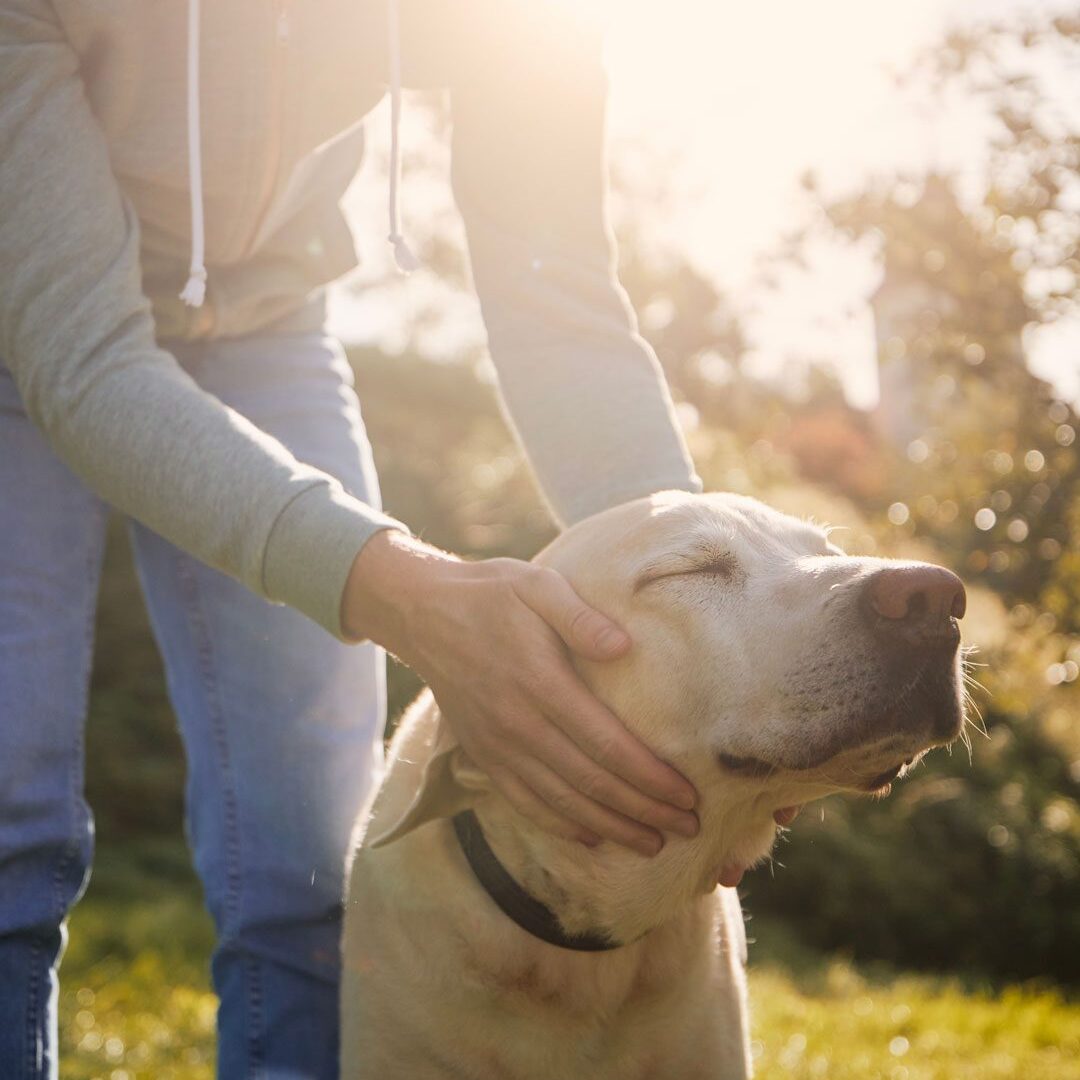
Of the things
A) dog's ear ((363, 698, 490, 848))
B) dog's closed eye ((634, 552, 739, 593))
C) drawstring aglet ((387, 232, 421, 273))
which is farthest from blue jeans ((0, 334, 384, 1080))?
dog's closed eye ((634, 552, 739, 593))

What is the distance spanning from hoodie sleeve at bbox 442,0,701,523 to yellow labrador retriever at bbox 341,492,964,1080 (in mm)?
270

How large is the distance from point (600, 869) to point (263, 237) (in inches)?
56.9

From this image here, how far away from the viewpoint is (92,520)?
7.70ft

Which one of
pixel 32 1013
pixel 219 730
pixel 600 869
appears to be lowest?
pixel 32 1013

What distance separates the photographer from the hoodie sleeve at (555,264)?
2.51m

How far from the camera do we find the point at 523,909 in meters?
2.12

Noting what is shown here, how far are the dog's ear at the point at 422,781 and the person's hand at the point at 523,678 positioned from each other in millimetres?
248

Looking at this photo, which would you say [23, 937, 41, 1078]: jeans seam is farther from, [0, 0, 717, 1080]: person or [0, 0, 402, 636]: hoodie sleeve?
[0, 0, 402, 636]: hoodie sleeve

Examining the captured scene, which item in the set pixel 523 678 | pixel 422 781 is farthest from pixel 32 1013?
pixel 523 678

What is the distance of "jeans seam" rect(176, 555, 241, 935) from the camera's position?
2.45 m

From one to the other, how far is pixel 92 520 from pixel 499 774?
→ 1084 millimetres

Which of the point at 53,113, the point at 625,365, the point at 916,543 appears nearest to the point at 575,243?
the point at 625,365

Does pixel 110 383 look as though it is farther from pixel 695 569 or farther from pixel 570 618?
pixel 695 569

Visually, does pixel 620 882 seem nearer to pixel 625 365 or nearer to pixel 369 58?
pixel 625 365
